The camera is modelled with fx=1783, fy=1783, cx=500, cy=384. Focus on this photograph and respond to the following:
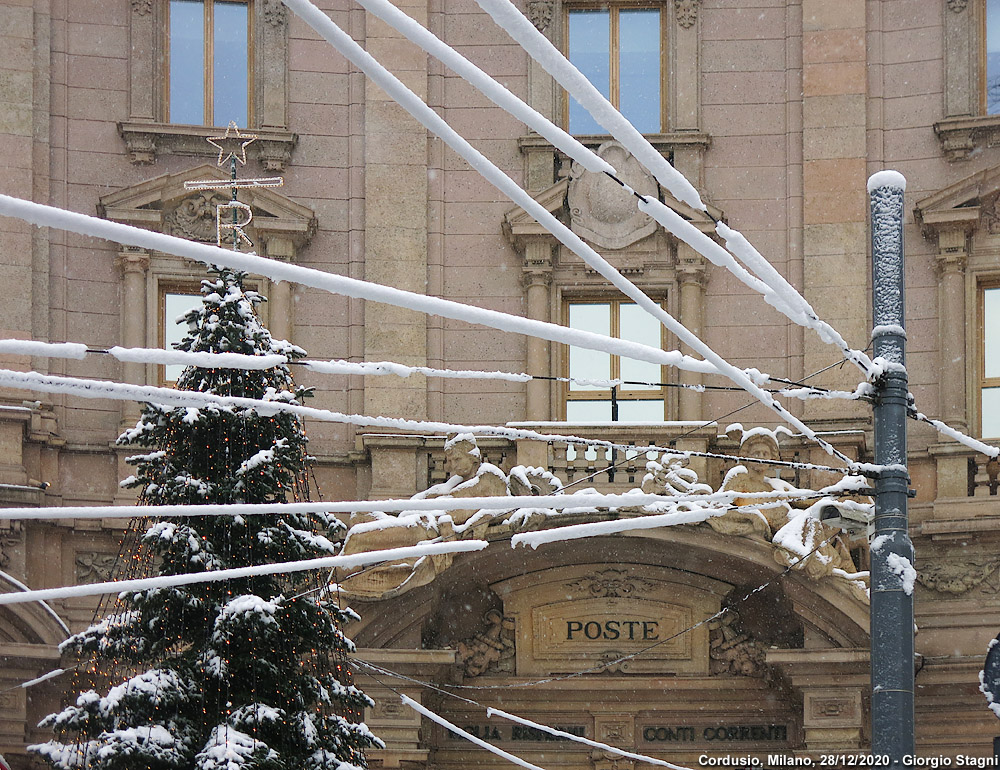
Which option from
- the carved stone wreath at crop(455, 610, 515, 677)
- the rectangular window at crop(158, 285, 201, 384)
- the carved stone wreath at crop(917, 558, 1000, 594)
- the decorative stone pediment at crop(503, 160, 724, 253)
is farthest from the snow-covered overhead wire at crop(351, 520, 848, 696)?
the rectangular window at crop(158, 285, 201, 384)

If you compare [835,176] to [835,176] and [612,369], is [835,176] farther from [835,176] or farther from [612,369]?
[612,369]

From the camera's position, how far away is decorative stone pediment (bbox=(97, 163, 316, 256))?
2214cm

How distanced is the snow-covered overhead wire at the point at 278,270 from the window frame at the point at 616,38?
51.5ft

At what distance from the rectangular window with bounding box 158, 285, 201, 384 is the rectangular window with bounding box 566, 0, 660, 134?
212 inches

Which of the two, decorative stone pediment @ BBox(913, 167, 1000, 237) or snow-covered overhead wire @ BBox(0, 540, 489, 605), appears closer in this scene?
snow-covered overhead wire @ BBox(0, 540, 489, 605)

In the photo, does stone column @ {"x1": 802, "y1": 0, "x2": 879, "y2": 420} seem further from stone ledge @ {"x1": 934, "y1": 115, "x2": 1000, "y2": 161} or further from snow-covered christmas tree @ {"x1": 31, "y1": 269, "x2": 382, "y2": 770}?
snow-covered christmas tree @ {"x1": 31, "y1": 269, "x2": 382, "y2": 770}

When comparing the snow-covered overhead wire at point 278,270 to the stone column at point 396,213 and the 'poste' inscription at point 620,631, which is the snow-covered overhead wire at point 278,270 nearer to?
the 'poste' inscription at point 620,631

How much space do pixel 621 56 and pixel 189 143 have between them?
18.9 feet

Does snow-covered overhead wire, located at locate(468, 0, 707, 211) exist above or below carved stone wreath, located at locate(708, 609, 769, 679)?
above

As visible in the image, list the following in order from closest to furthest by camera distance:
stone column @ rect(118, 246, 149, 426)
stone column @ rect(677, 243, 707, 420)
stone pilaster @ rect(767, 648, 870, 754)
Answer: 1. stone pilaster @ rect(767, 648, 870, 754)
2. stone column @ rect(118, 246, 149, 426)
3. stone column @ rect(677, 243, 707, 420)

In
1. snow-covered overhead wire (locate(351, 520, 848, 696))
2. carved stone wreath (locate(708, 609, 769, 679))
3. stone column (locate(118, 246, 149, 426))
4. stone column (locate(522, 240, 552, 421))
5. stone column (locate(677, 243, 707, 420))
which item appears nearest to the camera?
snow-covered overhead wire (locate(351, 520, 848, 696))

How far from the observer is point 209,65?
2316 centimetres

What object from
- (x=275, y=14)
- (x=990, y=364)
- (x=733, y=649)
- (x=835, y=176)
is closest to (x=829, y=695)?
(x=733, y=649)

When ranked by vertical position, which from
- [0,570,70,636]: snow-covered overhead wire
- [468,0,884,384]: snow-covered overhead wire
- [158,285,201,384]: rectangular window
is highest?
[158,285,201,384]: rectangular window
